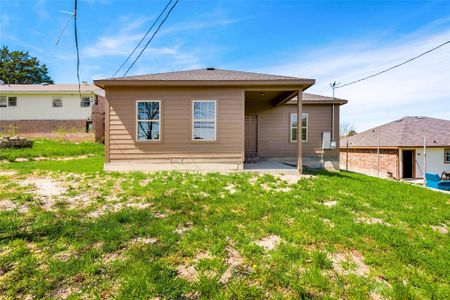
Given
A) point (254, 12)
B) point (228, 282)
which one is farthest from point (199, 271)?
point (254, 12)

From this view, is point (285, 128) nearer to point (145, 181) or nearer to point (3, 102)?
point (145, 181)

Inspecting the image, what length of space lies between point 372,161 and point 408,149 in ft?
9.71

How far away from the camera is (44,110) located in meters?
19.2

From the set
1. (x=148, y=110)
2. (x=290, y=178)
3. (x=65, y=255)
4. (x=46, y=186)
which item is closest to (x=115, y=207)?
(x=65, y=255)

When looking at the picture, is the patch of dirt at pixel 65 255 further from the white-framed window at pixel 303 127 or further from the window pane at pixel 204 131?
the white-framed window at pixel 303 127

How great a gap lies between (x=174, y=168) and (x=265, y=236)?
16.1 feet

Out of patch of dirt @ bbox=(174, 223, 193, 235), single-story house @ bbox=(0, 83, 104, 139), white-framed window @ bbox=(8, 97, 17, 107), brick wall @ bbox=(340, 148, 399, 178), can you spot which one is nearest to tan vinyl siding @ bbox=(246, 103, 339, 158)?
patch of dirt @ bbox=(174, 223, 193, 235)

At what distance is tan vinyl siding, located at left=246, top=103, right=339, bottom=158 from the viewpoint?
10250mm

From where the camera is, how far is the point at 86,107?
19281 millimetres

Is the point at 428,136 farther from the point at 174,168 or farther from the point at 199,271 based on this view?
the point at 199,271

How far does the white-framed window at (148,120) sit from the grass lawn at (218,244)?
2.72 m

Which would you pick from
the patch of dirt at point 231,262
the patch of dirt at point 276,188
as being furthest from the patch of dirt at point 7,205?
the patch of dirt at point 276,188

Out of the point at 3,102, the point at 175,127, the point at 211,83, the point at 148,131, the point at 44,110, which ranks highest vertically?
the point at 3,102

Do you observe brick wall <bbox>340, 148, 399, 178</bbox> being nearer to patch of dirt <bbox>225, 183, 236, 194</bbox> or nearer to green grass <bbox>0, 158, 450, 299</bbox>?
green grass <bbox>0, 158, 450, 299</bbox>
